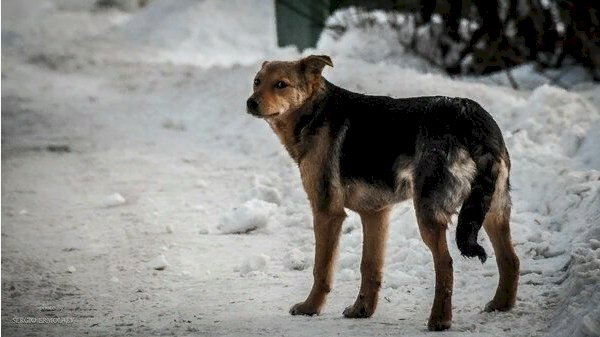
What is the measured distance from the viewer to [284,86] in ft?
18.6

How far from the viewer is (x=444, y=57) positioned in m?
15.8

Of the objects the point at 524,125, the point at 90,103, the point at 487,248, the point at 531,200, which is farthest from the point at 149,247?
the point at 90,103

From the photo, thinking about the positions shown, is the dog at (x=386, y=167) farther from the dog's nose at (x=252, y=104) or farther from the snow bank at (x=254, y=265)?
the snow bank at (x=254, y=265)

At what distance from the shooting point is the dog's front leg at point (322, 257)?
560 cm

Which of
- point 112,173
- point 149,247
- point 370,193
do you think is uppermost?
point 370,193

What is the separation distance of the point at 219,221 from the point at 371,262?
2.86 meters

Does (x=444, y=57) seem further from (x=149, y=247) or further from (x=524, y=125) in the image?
(x=149, y=247)

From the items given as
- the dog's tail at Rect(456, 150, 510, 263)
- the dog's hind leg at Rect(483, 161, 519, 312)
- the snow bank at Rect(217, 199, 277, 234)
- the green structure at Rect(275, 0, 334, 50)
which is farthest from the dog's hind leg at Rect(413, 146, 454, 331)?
the green structure at Rect(275, 0, 334, 50)

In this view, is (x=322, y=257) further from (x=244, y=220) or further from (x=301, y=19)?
(x=301, y=19)

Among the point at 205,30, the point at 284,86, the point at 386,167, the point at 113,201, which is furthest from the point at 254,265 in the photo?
the point at 205,30

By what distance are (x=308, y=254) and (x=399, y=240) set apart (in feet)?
2.51

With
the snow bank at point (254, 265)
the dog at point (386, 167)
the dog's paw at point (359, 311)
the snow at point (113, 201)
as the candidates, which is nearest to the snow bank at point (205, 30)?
the snow at point (113, 201)

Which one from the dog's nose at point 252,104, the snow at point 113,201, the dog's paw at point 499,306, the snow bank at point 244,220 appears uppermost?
the dog's nose at point 252,104

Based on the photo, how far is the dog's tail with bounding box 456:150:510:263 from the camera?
4957 mm
